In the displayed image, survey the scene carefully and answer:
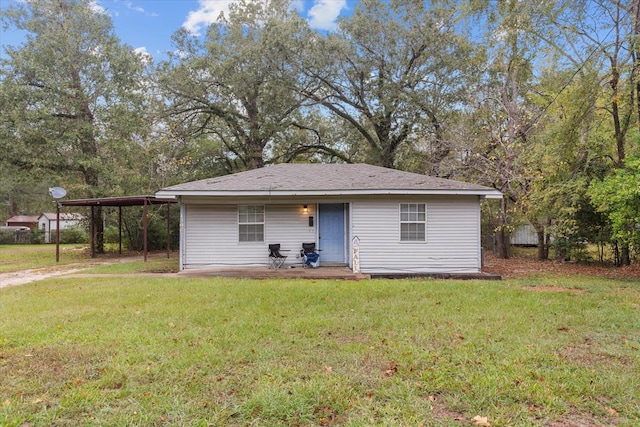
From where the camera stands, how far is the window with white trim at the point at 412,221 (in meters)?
10.8

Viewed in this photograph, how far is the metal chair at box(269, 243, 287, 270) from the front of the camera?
1094 centimetres

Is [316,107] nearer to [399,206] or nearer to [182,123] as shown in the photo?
[182,123]

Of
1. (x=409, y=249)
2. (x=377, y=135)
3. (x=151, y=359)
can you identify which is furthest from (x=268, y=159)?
(x=151, y=359)

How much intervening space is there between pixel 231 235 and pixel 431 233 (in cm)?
588

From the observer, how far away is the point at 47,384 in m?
3.51

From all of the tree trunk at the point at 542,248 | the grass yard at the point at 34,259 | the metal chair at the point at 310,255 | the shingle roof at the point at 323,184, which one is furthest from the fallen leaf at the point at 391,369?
the tree trunk at the point at 542,248

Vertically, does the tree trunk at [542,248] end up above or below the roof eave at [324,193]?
below

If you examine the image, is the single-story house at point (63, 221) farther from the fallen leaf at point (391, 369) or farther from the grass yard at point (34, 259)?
the fallen leaf at point (391, 369)

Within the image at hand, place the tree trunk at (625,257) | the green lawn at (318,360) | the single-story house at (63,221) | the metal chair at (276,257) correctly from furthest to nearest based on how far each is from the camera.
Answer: the single-story house at (63,221) → the tree trunk at (625,257) → the metal chair at (276,257) → the green lawn at (318,360)

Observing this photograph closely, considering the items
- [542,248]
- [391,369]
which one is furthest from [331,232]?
[542,248]

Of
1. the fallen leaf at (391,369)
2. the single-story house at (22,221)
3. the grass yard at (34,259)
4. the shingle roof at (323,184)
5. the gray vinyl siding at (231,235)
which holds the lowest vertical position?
the fallen leaf at (391,369)

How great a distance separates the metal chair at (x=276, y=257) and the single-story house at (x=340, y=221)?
0.36 metres

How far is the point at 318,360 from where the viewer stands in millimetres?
4062

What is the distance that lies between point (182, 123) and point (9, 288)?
12667 mm
